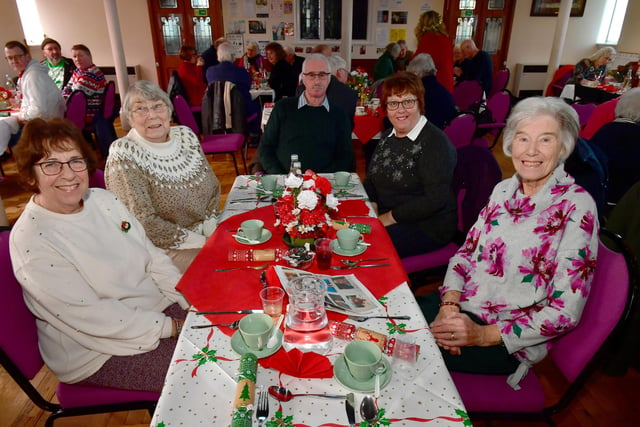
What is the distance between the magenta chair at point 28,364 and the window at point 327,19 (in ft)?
26.4

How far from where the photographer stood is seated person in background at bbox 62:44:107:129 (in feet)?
16.3

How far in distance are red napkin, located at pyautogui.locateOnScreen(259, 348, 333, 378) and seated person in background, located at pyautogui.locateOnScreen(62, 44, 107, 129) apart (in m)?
5.08

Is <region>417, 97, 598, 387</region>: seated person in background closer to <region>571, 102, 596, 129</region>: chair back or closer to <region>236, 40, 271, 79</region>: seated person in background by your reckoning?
<region>571, 102, 596, 129</region>: chair back

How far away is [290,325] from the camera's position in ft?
4.03

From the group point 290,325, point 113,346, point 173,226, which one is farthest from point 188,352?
point 173,226

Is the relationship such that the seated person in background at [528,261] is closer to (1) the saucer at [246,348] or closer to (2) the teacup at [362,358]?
(2) the teacup at [362,358]

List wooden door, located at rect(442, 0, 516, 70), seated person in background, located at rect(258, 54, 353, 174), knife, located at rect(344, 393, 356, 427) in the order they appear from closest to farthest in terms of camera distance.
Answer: knife, located at rect(344, 393, 356, 427), seated person in background, located at rect(258, 54, 353, 174), wooden door, located at rect(442, 0, 516, 70)

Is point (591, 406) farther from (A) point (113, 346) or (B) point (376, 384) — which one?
(A) point (113, 346)

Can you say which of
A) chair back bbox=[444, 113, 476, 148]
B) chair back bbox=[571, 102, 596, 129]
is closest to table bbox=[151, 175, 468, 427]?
chair back bbox=[444, 113, 476, 148]

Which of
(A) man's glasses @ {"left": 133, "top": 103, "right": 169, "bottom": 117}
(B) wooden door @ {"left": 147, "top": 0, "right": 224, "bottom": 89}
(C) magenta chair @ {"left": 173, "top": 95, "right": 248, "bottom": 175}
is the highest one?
(B) wooden door @ {"left": 147, "top": 0, "right": 224, "bottom": 89}

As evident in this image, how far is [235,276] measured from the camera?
4.96 ft

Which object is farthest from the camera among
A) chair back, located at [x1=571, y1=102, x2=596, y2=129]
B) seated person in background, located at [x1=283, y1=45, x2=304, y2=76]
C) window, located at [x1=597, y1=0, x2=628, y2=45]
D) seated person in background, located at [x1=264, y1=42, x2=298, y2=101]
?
window, located at [x1=597, y1=0, x2=628, y2=45]

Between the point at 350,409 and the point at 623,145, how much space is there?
9.23ft

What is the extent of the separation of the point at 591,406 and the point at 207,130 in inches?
171
